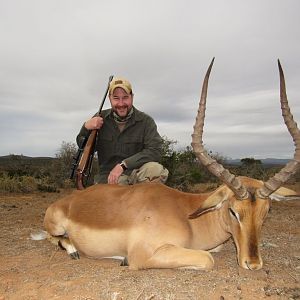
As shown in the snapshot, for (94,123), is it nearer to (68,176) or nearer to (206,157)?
(206,157)

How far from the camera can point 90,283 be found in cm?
471

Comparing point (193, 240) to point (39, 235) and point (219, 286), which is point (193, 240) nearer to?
point (219, 286)

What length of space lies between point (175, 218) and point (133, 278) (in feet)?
3.17

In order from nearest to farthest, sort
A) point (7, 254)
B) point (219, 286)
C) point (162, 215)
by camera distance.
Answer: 1. point (219, 286)
2. point (162, 215)
3. point (7, 254)

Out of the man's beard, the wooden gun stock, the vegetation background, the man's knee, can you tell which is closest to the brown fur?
the man's knee

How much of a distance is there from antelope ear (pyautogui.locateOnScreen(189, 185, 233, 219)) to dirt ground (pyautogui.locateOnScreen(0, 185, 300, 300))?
2.20 feet

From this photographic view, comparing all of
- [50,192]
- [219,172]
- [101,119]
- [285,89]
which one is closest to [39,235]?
[101,119]

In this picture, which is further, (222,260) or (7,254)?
(7,254)

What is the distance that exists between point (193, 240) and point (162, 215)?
52 centimetres

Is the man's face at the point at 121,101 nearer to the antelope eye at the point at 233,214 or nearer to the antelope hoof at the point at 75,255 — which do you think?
the antelope hoof at the point at 75,255

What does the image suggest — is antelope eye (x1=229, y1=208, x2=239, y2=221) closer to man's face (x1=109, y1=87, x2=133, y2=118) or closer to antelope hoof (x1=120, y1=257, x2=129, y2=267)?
antelope hoof (x1=120, y1=257, x2=129, y2=267)

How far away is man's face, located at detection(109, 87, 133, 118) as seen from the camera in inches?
311

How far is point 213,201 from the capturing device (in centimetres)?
530

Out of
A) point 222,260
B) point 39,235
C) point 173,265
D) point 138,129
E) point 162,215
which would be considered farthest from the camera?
point 138,129
